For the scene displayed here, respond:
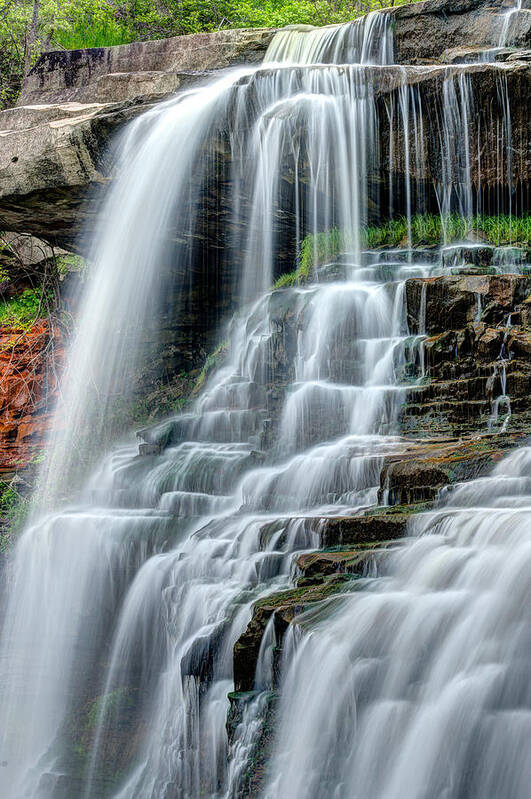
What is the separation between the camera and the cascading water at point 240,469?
561cm

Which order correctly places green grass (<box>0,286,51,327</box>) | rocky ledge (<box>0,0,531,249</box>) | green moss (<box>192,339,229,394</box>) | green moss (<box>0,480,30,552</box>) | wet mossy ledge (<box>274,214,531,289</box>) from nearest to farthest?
green moss (<box>0,480,30,552</box>)
rocky ledge (<box>0,0,531,249</box>)
green moss (<box>192,339,229,394</box>)
wet mossy ledge (<box>274,214,531,289</box>)
green grass (<box>0,286,51,327</box>)

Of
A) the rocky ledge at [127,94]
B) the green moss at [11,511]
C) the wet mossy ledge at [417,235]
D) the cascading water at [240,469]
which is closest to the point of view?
the cascading water at [240,469]

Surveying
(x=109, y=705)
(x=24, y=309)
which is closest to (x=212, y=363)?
(x=24, y=309)

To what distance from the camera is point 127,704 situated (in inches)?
290

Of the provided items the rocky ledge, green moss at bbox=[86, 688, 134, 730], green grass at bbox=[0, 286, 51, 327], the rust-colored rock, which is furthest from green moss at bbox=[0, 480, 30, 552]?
the rocky ledge

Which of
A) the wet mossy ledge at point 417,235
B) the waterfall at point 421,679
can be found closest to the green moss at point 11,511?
the wet mossy ledge at point 417,235

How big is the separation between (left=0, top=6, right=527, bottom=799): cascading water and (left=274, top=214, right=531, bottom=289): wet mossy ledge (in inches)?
6.4

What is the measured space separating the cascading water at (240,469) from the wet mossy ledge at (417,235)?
16 cm

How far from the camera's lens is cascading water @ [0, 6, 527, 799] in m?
5.61

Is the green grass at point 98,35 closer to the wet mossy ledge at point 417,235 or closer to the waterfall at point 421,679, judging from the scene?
the wet mossy ledge at point 417,235

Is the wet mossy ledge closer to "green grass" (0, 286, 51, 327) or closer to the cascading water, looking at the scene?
the cascading water

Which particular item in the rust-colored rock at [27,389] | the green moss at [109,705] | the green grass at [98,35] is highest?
the green grass at [98,35]

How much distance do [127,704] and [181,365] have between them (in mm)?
7439

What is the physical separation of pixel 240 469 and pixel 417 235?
5570 millimetres
